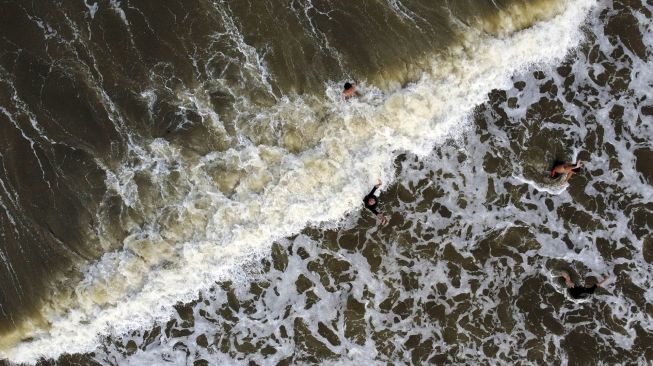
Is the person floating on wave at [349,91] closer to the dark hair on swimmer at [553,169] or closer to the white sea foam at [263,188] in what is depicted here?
the white sea foam at [263,188]

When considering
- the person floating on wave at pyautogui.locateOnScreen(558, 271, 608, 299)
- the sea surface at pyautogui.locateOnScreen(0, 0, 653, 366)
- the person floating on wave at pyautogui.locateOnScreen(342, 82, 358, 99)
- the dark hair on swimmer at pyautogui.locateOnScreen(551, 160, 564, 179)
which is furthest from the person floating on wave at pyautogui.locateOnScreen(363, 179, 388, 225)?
the person floating on wave at pyautogui.locateOnScreen(558, 271, 608, 299)

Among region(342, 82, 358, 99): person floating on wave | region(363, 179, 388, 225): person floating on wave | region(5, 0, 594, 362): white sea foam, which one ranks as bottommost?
region(363, 179, 388, 225): person floating on wave

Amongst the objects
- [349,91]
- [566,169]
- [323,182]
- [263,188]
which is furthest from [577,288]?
[263,188]

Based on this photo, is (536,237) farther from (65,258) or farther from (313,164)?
(65,258)

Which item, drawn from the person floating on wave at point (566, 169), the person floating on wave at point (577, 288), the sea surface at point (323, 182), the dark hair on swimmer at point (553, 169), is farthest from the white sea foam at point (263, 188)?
the person floating on wave at point (577, 288)

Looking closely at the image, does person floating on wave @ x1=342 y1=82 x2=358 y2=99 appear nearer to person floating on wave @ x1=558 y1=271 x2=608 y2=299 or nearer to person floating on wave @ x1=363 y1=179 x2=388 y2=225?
person floating on wave @ x1=363 y1=179 x2=388 y2=225

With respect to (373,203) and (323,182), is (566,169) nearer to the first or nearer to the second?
(373,203)
